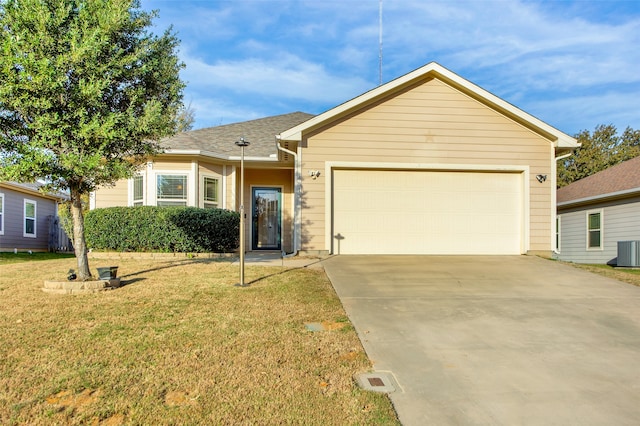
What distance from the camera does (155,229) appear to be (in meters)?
9.74

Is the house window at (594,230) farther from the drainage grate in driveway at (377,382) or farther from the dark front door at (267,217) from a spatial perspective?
the drainage grate in driveway at (377,382)

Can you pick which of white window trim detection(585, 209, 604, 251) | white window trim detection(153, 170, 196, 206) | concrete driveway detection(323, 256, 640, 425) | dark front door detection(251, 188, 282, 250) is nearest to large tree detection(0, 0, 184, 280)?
concrete driveway detection(323, 256, 640, 425)

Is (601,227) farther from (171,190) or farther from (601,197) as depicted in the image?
(171,190)

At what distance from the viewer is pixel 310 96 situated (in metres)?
22.8

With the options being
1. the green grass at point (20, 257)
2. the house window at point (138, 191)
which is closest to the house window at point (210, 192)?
the house window at point (138, 191)

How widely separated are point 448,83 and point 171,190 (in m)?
7.92

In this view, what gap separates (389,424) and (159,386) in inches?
67.5

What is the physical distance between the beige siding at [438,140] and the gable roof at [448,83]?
0.16 m

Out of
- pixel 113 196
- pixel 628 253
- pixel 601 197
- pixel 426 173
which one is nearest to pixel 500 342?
pixel 426 173

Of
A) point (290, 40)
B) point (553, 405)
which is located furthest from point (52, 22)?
point (290, 40)

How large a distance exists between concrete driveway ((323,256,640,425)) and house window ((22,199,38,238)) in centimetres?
1470

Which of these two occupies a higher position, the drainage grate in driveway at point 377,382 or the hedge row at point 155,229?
the hedge row at point 155,229

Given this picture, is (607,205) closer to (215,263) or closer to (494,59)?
(494,59)

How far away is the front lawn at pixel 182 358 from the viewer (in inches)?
106
